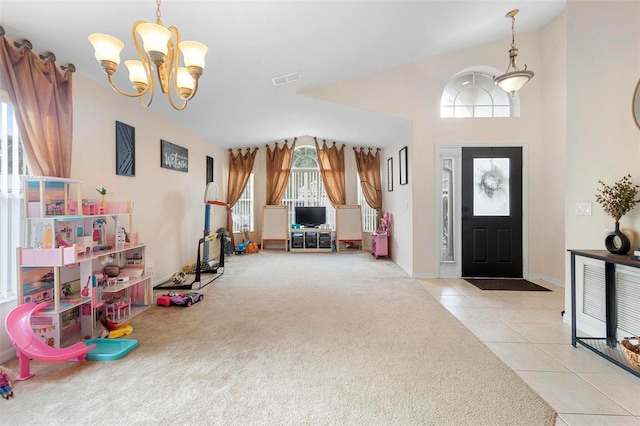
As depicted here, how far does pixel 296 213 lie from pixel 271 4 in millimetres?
5294

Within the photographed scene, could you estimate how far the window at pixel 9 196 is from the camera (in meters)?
2.29

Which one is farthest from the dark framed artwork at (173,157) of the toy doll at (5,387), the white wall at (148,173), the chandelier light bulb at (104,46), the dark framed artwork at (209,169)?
the toy doll at (5,387)

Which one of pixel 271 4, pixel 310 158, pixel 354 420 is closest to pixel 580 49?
pixel 271 4

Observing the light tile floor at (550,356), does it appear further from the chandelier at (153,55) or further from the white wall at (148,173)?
the white wall at (148,173)

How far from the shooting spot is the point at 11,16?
2.05m

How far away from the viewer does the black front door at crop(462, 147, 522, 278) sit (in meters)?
4.57

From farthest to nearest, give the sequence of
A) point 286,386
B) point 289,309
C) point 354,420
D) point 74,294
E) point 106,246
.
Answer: point 289,309 < point 106,246 < point 74,294 < point 286,386 < point 354,420

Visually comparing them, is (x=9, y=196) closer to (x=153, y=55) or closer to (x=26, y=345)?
(x=26, y=345)

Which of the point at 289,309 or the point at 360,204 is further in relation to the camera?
the point at 360,204

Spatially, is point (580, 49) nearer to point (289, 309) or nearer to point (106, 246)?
point (289, 309)

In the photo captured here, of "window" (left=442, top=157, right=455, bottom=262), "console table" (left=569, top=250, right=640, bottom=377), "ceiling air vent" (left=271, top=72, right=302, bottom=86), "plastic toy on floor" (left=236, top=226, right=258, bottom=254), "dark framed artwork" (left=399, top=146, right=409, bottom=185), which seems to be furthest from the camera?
"plastic toy on floor" (left=236, top=226, right=258, bottom=254)

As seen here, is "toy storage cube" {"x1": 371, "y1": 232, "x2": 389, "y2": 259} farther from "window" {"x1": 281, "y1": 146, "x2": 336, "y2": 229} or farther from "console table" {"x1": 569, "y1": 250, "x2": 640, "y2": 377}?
"console table" {"x1": 569, "y1": 250, "x2": 640, "y2": 377}

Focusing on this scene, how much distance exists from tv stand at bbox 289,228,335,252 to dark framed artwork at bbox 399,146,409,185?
2.61m

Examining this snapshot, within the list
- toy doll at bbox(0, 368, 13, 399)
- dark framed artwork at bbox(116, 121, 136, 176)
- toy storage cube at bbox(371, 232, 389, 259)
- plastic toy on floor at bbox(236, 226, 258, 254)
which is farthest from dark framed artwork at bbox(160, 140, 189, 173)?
toy storage cube at bbox(371, 232, 389, 259)
